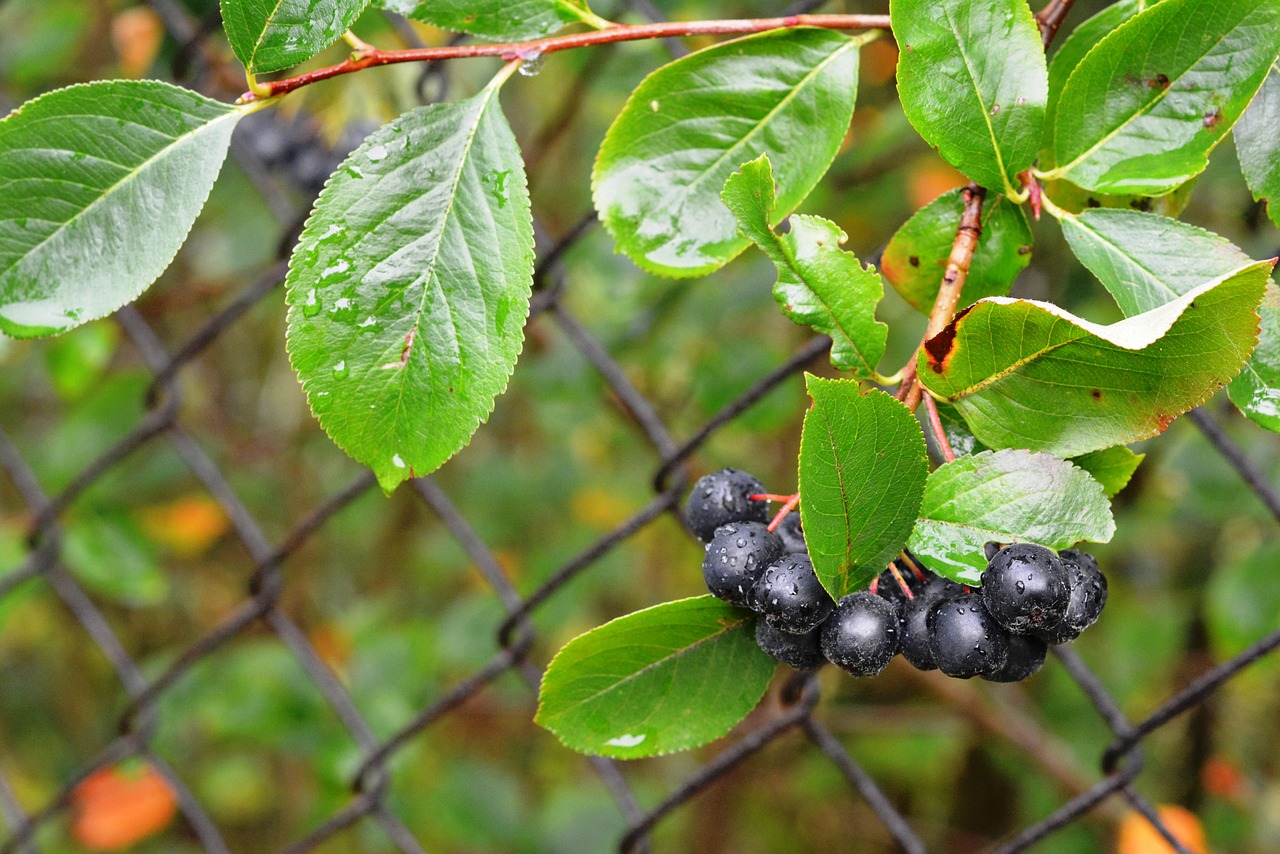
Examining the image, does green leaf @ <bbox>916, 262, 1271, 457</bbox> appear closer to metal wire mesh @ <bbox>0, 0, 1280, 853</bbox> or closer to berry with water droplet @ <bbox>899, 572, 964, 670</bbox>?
berry with water droplet @ <bbox>899, 572, 964, 670</bbox>

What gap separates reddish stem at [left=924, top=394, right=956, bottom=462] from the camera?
1.27 ft

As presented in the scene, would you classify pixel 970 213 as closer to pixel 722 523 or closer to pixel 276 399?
pixel 722 523

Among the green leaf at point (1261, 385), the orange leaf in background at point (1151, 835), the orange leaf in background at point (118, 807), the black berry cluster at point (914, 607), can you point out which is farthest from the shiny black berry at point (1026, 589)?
the orange leaf in background at point (118, 807)

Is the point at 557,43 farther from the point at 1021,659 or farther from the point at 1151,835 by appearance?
the point at 1151,835

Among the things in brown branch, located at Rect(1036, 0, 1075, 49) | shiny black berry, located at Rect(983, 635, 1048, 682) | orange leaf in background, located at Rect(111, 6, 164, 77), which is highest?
orange leaf in background, located at Rect(111, 6, 164, 77)

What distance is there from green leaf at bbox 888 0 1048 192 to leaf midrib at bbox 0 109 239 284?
28 cm

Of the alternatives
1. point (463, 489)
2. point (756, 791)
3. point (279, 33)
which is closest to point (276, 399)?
point (463, 489)

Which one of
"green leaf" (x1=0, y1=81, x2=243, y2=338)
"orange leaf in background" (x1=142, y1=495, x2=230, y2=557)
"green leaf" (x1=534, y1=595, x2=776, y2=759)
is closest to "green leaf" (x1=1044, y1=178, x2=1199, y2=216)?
"green leaf" (x1=534, y1=595, x2=776, y2=759)

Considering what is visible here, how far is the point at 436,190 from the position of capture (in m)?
0.44

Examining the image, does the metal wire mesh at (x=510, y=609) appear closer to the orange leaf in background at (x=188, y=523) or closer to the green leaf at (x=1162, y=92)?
the green leaf at (x=1162, y=92)

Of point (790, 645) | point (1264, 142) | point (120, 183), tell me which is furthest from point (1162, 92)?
point (120, 183)

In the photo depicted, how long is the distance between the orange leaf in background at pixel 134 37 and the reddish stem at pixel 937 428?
1378mm

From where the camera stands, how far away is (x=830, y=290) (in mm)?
396

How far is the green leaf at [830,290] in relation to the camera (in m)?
0.39
